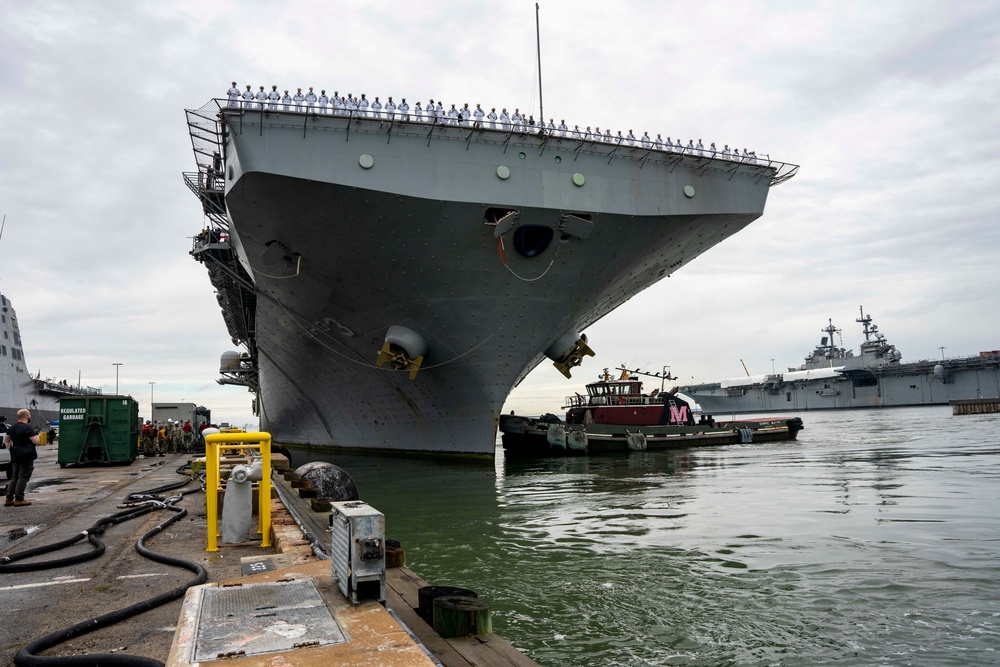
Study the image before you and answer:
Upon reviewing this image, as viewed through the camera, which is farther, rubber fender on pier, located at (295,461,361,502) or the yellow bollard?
rubber fender on pier, located at (295,461,361,502)

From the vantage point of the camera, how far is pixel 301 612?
2.86m

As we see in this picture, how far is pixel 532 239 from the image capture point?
14.6 metres

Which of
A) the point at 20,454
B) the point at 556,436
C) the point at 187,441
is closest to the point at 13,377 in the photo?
the point at 187,441

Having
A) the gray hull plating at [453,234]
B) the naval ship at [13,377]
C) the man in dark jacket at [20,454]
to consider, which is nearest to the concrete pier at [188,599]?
the man in dark jacket at [20,454]

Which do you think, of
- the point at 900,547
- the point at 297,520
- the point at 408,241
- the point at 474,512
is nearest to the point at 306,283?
the point at 408,241

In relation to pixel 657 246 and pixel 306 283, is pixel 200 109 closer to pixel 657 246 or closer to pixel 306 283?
pixel 306 283

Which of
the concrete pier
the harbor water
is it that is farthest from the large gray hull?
the concrete pier

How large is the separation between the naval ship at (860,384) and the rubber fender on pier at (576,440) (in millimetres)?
53684

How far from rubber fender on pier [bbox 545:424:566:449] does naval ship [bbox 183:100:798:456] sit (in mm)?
6191

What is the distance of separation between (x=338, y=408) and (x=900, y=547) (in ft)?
60.5

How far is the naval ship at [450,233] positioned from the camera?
41.4 feet

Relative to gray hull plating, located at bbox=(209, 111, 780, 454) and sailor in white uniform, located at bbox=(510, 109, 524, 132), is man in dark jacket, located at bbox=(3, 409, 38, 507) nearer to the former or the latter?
gray hull plating, located at bbox=(209, 111, 780, 454)

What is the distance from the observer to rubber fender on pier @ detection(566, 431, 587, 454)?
24.8 m

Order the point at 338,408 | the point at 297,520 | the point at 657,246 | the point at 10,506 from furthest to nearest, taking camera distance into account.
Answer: the point at 338,408, the point at 657,246, the point at 10,506, the point at 297,520
